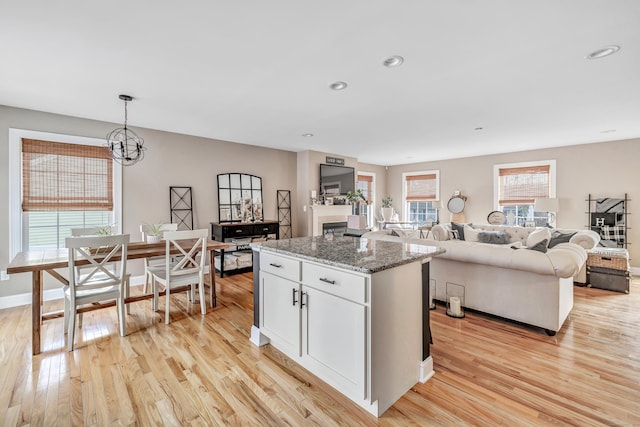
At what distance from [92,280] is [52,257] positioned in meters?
0.40

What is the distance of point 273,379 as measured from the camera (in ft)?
6.99

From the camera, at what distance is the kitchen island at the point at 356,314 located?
1.76m

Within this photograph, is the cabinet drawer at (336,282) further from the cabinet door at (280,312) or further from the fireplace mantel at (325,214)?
the fireplace mantel at (325,214)

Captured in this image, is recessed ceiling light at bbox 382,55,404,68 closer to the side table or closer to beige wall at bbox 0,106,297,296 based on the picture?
beige wall at bbox 0,106,297,296

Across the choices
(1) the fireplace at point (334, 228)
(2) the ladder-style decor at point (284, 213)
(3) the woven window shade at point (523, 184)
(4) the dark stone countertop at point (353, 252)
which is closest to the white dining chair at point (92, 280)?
(4) the dark stone countertop at point (353, 252)

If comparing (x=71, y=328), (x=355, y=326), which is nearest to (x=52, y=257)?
(x=71, y=328)

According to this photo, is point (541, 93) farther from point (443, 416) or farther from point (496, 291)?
point (443, 416)

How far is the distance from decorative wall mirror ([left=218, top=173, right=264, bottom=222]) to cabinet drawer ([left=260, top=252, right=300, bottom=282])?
3.25m

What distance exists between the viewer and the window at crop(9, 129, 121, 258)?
3.65 metres

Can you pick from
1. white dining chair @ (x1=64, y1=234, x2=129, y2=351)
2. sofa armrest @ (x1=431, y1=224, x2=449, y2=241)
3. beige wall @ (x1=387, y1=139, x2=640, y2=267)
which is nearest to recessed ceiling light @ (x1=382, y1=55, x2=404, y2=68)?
Answer: white dining chair @ (x1=64, y1=234, x2=129, y2=351)

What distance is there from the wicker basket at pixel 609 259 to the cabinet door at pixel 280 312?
4.88 meters

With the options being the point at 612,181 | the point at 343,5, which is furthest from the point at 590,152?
the point at 343,5

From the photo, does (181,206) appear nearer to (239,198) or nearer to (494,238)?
(239,198)

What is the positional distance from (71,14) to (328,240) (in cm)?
243
